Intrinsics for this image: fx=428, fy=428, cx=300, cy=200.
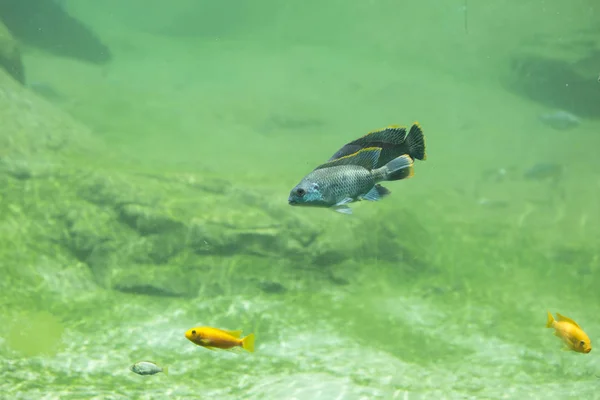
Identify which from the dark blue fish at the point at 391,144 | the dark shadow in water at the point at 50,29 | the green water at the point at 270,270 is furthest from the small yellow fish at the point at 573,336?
the dark shadow in water at the point at 50,29

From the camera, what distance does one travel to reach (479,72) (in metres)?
35.6

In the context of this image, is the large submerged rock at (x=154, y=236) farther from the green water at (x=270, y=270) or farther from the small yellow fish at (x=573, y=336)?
the small yellow fish at (x=573, y=336)

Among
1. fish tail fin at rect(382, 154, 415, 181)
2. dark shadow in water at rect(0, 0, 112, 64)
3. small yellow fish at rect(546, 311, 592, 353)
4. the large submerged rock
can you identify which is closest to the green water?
the large submerged rock

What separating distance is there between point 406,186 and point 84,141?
9236 mm

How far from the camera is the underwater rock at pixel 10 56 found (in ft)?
45.9

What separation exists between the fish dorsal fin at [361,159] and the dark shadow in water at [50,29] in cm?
2774

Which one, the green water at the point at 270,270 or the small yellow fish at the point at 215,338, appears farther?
the green water at the point at 270,270

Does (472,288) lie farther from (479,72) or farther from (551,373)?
(479,72)

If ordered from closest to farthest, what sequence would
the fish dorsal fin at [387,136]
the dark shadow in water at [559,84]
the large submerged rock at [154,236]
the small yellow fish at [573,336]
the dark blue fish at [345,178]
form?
the dark blue fish at [345,178] → the fish dorsal fin at [387,136] → the small yellow fish at [573,336] → the large submerged rock at [154,236] → the dark shadow in water at [559,84]

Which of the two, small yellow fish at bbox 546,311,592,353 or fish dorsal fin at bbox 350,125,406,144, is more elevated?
fish dorsal fin at bbox 350,125,406,144

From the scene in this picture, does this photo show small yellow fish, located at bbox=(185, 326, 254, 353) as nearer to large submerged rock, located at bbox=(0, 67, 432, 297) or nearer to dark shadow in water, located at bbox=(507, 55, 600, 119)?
large submerged rock, located at bbox=(0, 67, 432, 297)

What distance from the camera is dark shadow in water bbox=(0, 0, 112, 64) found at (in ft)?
79.2

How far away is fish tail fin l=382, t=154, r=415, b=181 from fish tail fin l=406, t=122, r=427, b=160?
100 mm

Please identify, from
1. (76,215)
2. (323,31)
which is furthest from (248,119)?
(323,31)
